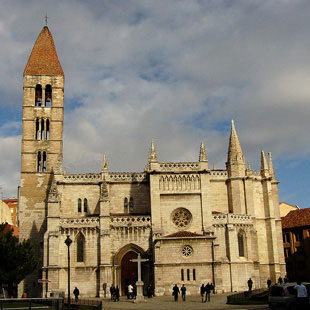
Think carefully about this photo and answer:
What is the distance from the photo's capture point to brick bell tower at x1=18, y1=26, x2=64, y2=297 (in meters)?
47.1

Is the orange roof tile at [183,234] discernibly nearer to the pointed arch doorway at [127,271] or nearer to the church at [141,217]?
the church at [141,217]

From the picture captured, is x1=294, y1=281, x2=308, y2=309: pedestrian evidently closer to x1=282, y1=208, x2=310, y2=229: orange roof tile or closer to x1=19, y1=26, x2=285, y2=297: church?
x1=19, y1=26, x2=285, y2=297: church

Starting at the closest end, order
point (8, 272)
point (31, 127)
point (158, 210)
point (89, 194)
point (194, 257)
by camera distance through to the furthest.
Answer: point (8, 272)
point (194, 257)
point (158, 210)
point (89, 194)
point (31, 127)

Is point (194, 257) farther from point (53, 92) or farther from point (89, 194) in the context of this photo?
point (53, 92)

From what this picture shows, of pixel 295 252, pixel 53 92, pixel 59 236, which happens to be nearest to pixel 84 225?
pixel 59 236

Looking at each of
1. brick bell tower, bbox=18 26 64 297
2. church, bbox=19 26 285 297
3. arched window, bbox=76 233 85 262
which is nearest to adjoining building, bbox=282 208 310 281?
church, bbox=19 26 285 297

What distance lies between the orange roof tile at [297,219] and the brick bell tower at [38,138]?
113 ft

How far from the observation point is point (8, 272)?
3678 cm

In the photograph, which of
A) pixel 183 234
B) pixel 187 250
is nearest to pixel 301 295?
pixel 187 250

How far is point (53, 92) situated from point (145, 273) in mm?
23610

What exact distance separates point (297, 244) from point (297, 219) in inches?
139

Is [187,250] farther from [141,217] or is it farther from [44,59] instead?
[44,59]

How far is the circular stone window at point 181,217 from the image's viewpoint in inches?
1735

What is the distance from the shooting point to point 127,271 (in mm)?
42625
